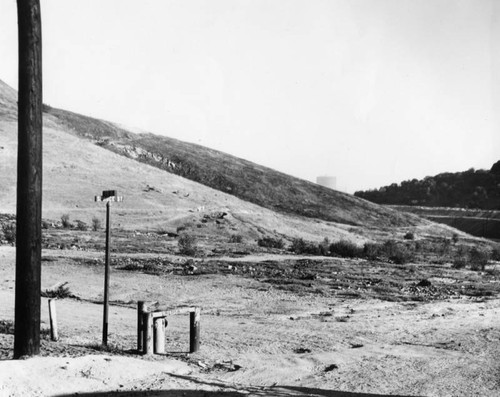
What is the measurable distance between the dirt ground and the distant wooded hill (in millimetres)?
74549

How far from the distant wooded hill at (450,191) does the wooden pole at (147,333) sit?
276ft

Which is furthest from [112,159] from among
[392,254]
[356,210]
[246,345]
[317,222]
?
[246,345]

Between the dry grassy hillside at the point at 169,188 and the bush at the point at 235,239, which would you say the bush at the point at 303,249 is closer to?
the bush at the point at 235,239

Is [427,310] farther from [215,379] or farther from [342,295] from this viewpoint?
[215,379]

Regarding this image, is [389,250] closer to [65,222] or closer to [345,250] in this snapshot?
[345,250]

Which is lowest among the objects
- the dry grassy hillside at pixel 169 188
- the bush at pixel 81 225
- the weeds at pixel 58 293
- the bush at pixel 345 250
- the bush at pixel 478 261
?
the weeds at pixel 58 293

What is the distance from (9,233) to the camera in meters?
29.8

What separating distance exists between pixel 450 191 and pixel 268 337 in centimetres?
9462

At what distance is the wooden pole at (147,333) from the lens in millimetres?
9289

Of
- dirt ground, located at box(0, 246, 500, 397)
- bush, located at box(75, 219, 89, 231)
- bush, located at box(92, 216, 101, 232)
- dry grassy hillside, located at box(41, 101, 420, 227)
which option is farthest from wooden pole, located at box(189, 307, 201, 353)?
dry grassy hillside, located at box(41, 101, 420, 227)

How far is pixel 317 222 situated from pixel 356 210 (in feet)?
47.8

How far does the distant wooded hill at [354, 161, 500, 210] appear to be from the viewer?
302 feet

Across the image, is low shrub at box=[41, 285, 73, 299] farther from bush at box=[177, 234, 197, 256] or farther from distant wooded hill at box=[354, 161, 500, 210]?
distant wooded hill at box=[354, 161, 500, 210]

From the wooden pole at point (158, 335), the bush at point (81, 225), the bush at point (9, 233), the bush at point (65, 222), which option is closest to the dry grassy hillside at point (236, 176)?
the bush at point (81, 225)
